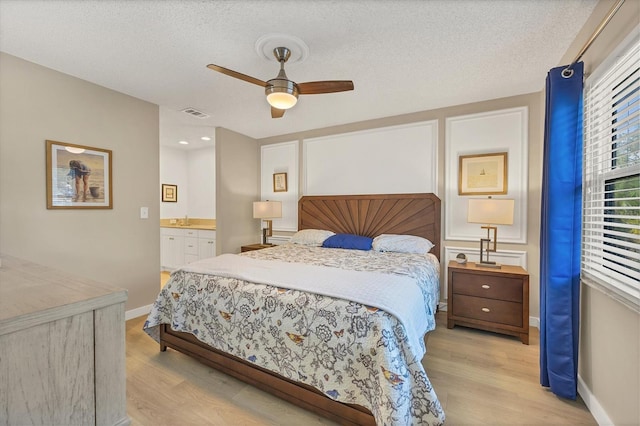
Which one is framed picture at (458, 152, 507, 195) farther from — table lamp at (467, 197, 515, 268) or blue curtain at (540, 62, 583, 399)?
blue curtain at (540, 62, 583, 399)

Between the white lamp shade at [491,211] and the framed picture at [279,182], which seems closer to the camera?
the white lamp shade at [491,211]

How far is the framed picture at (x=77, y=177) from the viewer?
2.51 metres

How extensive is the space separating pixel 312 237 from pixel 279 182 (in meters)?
1.33

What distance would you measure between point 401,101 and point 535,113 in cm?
138

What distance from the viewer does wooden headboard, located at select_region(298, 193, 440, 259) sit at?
3373 mm

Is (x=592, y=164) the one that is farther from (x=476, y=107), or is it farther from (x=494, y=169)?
(x=476, y=107)

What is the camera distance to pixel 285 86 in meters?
1.97

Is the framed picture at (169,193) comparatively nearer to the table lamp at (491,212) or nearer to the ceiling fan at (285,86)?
the ceiling fan at (285,86)

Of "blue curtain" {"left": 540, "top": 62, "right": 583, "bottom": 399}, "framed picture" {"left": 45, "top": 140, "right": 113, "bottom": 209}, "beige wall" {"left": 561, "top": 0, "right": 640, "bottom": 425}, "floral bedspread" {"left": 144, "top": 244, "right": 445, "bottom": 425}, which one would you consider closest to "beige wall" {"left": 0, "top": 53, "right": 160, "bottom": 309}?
"framed picture" {"left": 45, "top": 140, "right": 113, "bottom": 209}

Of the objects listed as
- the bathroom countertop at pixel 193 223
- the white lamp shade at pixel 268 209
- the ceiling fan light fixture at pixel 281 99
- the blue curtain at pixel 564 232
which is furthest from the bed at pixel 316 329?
the bathroom countertop at pixel 193 223

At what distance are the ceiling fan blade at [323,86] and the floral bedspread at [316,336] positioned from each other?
1.44 meters

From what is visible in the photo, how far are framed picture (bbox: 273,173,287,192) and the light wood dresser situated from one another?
12.4 feet

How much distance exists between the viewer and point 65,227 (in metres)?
2.59

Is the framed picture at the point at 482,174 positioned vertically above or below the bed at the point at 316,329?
above
